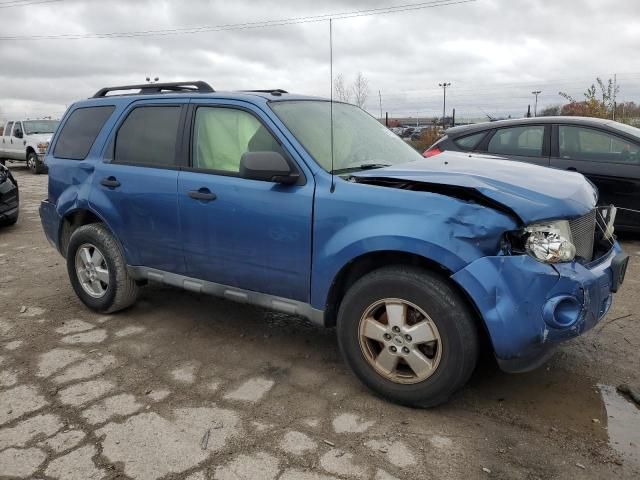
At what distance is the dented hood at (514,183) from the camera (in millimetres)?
2826

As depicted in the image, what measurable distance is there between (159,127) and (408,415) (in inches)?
108

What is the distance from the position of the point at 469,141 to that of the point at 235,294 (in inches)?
185

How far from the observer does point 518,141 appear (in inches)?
275

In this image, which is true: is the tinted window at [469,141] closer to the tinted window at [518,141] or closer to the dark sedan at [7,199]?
the tinted window at [518,141]

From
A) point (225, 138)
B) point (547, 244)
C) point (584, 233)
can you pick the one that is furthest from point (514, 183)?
point (225, 138)

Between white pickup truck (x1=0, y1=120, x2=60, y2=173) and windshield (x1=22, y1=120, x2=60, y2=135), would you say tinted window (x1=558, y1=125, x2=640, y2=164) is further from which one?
windshield (x1=22, y1=120, x2=60, y2=135)

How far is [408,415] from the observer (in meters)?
3.05

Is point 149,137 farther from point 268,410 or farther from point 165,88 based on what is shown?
point 268,410

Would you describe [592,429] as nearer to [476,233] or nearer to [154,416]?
[476,233]

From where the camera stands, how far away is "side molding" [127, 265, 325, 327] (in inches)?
135

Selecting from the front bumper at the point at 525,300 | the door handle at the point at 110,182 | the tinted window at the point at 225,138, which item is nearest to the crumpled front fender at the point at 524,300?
the front bumper at the point at 525,300

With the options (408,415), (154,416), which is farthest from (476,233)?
(154,416)

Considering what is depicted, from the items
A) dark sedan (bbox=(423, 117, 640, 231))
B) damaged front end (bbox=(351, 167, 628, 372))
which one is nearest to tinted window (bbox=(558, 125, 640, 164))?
dark sedan (bbox=(423, 117, 640, 231))

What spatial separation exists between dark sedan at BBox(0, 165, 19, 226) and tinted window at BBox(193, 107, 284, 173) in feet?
19.3
